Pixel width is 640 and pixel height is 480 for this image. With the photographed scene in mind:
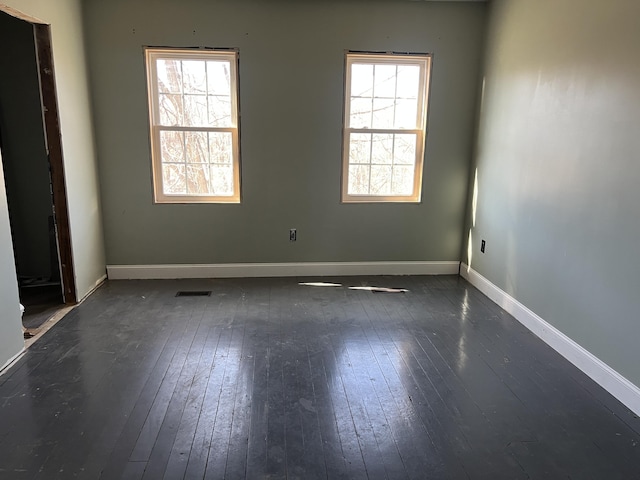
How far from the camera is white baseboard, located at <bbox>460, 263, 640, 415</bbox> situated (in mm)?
2342

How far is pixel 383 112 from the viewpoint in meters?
4.27

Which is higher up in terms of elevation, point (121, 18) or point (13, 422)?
point (121, 18)

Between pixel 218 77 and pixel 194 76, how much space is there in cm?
22

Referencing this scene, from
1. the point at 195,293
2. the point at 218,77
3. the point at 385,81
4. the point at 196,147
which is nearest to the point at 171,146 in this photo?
the point at 196,147

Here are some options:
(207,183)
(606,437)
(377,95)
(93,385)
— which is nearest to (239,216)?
(207,183)

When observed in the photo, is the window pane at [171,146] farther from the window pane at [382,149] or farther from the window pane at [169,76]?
the window pane at [382,149]

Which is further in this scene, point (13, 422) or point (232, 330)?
point (232, 330)

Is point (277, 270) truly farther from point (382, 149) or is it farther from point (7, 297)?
point (7, 297)

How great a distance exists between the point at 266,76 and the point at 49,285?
9.07ft

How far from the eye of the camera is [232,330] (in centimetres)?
317

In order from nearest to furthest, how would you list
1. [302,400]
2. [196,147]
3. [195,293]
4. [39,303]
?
[302,400], [39,303], [195,293], [196,147]

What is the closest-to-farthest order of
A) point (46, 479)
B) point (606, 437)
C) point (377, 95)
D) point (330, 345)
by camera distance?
point (46, 479), point (606, 437), point (330, 345), point (377, 95)

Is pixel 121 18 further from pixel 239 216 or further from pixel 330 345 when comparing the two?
pixel 330 345

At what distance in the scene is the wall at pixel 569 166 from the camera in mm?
2373
